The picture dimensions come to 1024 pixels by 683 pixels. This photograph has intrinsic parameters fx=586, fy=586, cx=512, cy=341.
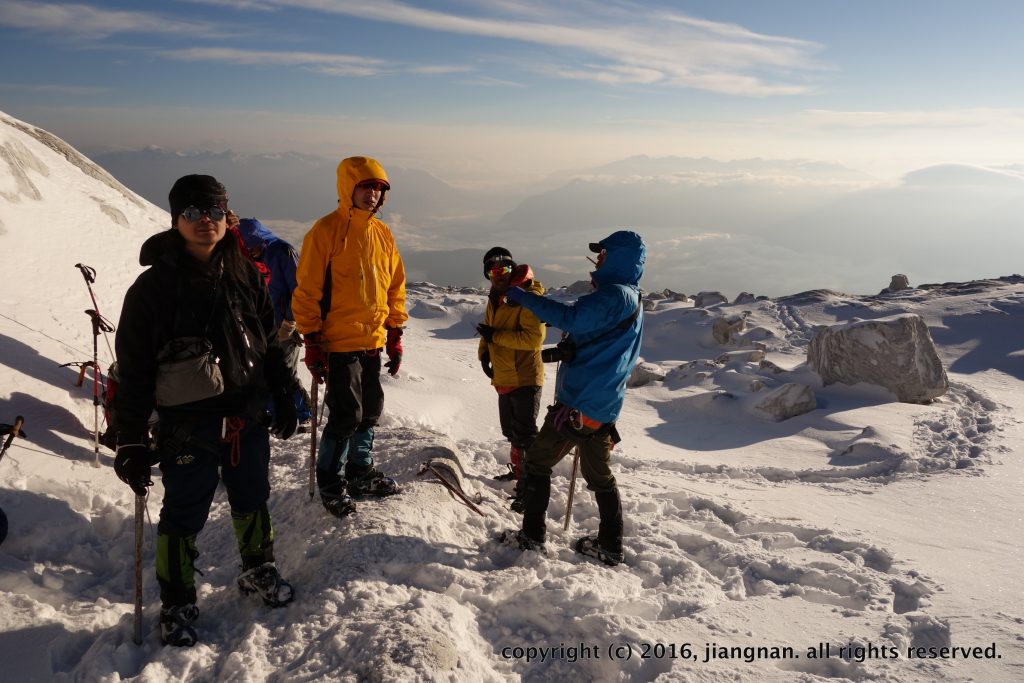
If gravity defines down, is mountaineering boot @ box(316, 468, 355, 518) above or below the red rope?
below

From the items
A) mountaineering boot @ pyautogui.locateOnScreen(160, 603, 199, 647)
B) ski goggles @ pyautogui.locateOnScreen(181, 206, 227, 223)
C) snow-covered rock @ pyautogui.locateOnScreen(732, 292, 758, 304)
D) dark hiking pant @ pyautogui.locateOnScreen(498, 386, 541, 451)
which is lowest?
mountaineering boot @ pyautogui.locateOnScreen(160, 603, 199, 647)

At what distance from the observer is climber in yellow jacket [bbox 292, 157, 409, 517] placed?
4.61 metres

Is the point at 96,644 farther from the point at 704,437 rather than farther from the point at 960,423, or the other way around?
the point at 960,423

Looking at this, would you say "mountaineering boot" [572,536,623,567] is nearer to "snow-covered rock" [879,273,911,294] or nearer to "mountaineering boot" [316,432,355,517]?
"mountaineering boot" [316,432,355,517]

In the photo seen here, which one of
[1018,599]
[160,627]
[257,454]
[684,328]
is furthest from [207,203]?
[684,328]

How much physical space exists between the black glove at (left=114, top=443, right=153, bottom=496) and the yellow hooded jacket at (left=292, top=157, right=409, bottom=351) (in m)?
1.60

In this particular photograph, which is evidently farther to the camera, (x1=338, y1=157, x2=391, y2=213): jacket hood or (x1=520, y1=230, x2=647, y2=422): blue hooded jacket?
(x1=338, y1=157, x2=391, y2=213): jacket hood

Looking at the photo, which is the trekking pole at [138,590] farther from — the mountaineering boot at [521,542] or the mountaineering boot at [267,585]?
the mountaineering boot at [521,542]

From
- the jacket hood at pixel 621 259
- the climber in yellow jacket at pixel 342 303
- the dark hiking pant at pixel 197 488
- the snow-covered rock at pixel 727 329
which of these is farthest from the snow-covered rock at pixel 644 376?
the dark hiking pant at pixel 197 488

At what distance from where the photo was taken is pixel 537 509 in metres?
4.85

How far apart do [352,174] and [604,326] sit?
2.33 metres

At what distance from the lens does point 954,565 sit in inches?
197

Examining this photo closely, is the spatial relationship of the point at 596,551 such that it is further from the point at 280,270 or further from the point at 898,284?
the point at 898,284

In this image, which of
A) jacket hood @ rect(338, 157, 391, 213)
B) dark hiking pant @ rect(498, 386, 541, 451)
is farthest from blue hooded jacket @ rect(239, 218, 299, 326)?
dark hiking pant @ rect(498, 386, 541, 451)
